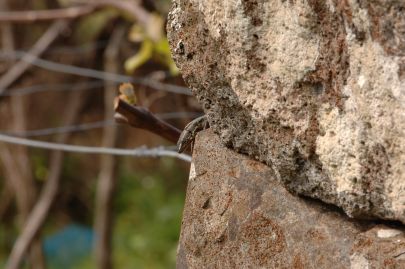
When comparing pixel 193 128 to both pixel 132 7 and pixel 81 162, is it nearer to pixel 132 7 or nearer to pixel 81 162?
pixel 132 7

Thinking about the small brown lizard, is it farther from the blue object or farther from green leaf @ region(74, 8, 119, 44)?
the blue object

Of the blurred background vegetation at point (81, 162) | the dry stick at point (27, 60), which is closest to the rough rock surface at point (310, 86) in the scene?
the dry stick at point (27, 60)

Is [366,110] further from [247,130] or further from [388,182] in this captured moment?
[247,130]

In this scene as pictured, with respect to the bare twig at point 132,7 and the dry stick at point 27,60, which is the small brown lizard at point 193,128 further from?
the dry stick at point 27,60

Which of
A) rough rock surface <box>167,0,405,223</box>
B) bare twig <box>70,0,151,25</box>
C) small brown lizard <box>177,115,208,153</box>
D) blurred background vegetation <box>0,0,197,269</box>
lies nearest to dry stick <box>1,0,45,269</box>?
blurred background vegetation <box>0,0,197,269</box>

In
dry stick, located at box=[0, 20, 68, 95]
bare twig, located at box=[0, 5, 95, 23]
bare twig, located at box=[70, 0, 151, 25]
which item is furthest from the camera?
dry stick, located at box=[0, 20, 68, 95]

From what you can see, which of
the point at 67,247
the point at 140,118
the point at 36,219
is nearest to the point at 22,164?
the point at 36,219
